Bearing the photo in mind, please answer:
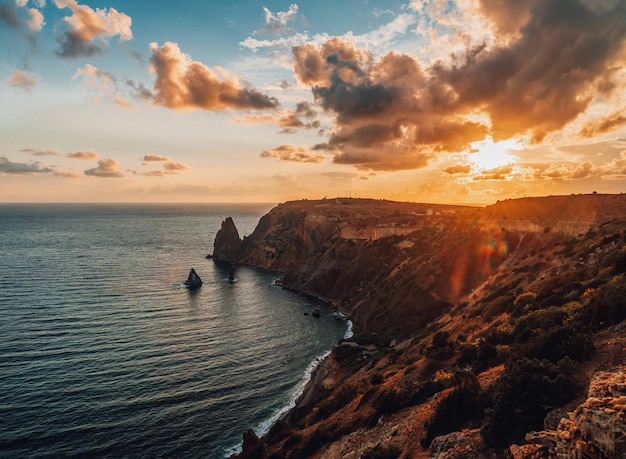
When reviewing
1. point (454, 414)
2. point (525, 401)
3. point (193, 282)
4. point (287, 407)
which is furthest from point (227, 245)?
point (525, 401)

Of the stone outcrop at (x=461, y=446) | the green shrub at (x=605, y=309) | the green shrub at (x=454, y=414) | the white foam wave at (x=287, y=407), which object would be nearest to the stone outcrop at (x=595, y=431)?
the stone outcrop at (x=461, y=446)

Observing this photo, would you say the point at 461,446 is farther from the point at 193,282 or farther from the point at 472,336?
the point at 193,282

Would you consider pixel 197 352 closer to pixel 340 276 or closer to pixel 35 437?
pixel 35 437

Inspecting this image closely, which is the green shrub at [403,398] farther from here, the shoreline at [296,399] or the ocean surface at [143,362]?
the ocean surface at [143,362]

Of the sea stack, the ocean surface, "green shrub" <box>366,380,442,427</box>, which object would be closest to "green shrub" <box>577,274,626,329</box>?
"green shrub" <box>366,380,442,427</box>

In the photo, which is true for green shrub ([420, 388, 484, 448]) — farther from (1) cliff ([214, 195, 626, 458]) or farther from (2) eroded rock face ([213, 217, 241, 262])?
(2) eroded rock face ([213, 217, 241, 262])

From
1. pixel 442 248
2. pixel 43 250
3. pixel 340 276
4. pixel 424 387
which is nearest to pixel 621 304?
pixel 424 387
